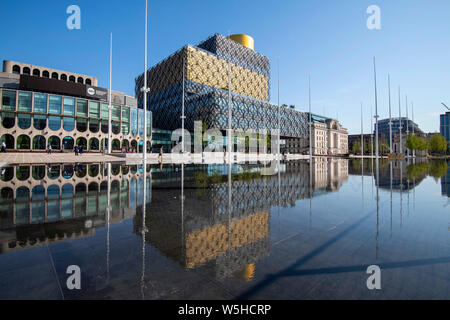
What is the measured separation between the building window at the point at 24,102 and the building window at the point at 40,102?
A: 44.2 inches

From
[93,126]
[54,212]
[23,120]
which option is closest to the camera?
[54,212]

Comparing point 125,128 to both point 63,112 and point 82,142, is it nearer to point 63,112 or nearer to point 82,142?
point 82,142

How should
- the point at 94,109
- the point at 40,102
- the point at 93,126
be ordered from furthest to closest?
the point at 94,109, the point at 93,126, the point at 40,102

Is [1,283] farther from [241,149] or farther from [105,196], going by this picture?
[241,149]

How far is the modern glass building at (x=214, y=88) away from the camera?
217 ft

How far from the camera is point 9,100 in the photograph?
146 feet

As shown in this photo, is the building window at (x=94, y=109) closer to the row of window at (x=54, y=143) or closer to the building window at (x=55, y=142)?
the row of window at (x=54, y=143)

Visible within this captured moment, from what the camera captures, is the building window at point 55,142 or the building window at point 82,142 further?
the building window at point 82,142

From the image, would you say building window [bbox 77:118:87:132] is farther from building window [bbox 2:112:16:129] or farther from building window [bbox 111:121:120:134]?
building window [bbox 2:112:16:129]

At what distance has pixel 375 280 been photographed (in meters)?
2.82

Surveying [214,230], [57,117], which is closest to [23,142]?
[57,117]

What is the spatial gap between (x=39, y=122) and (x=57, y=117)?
11.3ft

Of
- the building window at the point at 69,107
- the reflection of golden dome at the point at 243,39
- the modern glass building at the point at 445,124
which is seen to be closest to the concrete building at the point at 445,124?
the modern glass building at the point at 445,124
